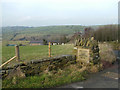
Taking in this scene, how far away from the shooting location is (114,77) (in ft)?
21.8

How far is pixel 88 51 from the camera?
8.05 meters

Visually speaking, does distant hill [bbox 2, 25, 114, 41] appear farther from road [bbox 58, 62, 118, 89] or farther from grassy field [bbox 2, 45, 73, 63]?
road [bbox 58, 62, 118, 89]

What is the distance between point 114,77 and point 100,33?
1844 centimetres

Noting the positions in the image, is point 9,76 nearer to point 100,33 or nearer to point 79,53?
point 79,53

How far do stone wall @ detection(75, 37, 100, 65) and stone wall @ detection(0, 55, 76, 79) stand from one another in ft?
1.98

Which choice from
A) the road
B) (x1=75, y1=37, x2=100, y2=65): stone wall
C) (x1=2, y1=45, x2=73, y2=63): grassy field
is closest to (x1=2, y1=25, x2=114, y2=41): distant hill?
(x1=2, y1=45, x2=73, y2=63): grassy field

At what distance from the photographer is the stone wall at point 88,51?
7.98 m

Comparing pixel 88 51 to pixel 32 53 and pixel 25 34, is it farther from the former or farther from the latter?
pixel 25 34

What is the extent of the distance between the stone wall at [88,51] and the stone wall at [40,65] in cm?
60

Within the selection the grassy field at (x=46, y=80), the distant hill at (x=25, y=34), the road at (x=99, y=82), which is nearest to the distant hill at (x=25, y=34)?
the distant hill at (x=25, y=34)

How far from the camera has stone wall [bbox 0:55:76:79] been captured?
19.2ft

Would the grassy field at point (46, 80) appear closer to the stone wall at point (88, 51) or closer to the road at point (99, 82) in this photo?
the road at point (99, 82)

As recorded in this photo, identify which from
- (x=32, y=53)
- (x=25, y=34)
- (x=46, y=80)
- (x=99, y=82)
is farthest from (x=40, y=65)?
(x=25, y=34)

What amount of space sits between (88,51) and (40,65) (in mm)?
3015
